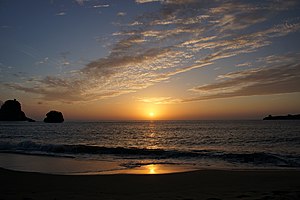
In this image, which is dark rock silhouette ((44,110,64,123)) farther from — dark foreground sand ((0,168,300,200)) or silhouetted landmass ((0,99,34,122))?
dark foreground sand ((0,168,300,200))

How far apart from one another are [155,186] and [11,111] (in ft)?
635

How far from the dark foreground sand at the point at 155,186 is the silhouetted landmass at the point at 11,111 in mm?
187509

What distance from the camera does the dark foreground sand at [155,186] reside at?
834 cm

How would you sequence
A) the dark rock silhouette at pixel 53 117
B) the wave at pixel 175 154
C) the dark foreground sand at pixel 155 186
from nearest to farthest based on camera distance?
1. the dark foreground sand at pixel 155 186
2. the wave at pixel 175 154
3. the dark rock silhouette at pixel 53 117

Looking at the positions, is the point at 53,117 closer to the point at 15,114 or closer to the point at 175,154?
the point at 15,114

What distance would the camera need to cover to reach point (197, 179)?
37.4 ft

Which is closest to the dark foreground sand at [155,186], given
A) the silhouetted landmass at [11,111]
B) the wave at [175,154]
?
the wave at [175,154]

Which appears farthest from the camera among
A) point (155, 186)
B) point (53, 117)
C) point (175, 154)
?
point (53, 117)

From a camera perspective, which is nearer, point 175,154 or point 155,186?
point 155,186

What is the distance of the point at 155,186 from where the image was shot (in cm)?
1012

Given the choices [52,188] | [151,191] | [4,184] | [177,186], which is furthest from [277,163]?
[4,184]

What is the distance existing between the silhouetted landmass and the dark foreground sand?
188 meters

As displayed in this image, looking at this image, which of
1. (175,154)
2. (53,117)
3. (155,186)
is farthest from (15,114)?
(155,186)

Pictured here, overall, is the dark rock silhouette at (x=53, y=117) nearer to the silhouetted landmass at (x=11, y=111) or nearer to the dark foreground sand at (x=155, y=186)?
the silhouetted landmass at (x=11, y=111)
